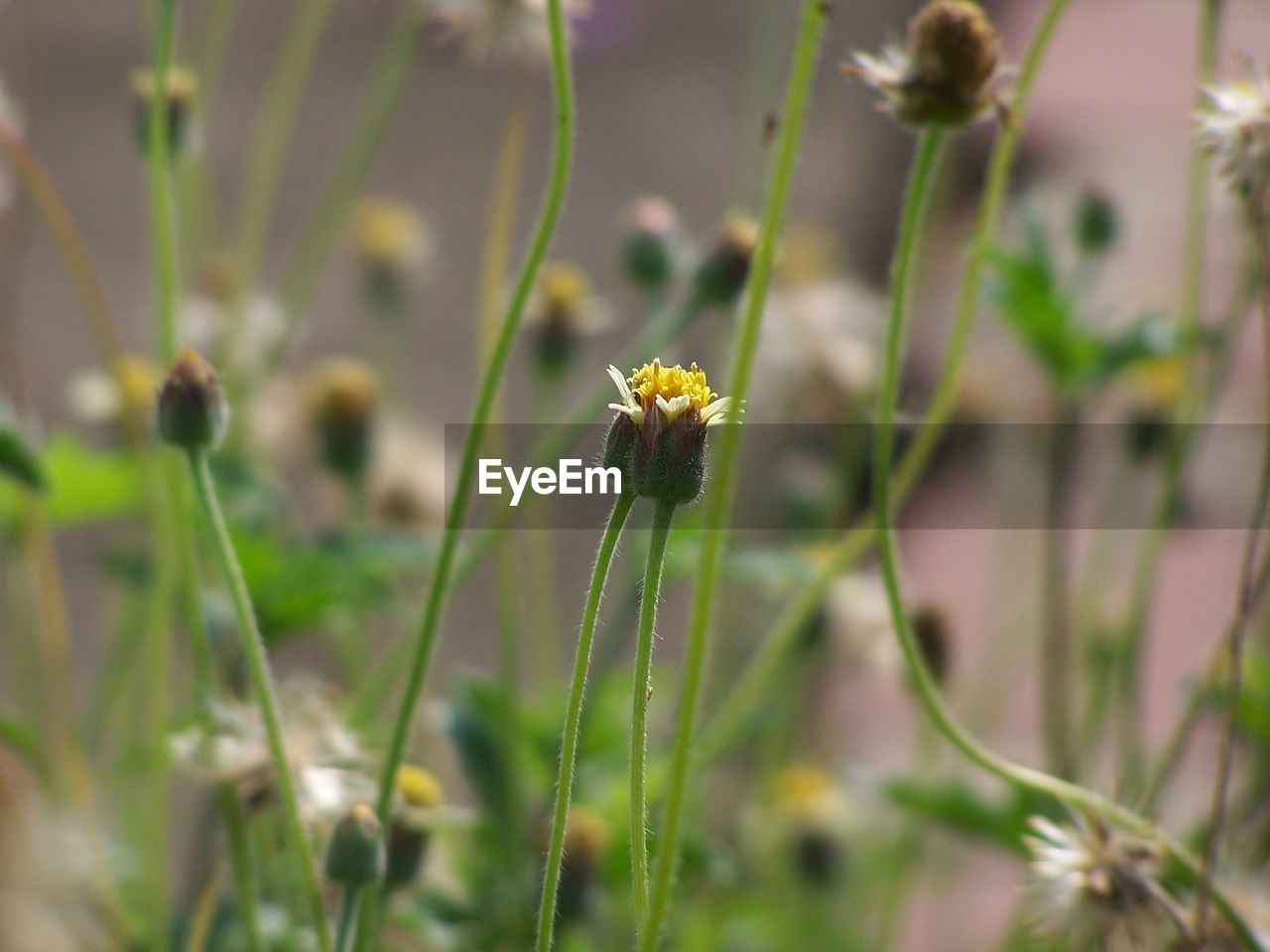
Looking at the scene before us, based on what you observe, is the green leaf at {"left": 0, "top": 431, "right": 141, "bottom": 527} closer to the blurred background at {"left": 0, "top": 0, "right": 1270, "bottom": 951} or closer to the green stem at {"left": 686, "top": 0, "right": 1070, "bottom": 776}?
the green stem at {"left": 686, "top": 0, "right": 1070, "bottom": 776}

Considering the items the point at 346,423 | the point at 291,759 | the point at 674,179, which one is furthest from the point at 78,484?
the point at 674,179

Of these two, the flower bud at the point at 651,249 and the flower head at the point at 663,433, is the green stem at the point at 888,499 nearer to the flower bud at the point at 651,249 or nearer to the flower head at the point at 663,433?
the flower head at the point at 663,433

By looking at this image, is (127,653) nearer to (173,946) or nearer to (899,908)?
(173,946)

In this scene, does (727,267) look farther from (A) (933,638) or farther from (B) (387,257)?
(B) (387,257)

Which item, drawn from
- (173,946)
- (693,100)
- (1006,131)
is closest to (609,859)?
(173,946)

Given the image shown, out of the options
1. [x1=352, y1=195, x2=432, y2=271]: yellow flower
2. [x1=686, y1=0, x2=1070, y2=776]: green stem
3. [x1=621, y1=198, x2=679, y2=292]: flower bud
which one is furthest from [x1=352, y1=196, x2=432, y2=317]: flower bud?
[x1=686, y1=0, x2=1070, y2=776]: green stem

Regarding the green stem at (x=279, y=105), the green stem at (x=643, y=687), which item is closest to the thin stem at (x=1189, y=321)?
the green stem at (x=643, y=687)
